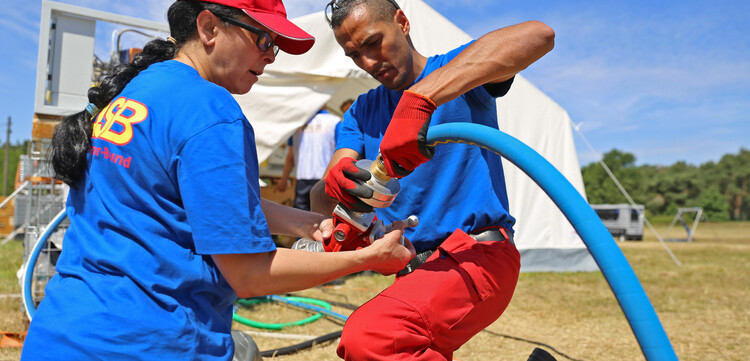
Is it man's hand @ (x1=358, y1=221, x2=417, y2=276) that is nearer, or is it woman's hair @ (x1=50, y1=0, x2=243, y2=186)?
woman's hair @ (x1=50, y1=0, x2=243, y2=186)

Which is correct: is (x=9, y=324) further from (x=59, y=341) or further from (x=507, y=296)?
(x=507, y=296)

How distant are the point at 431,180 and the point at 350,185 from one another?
0.57 metres

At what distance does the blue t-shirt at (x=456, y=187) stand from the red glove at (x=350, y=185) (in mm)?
464

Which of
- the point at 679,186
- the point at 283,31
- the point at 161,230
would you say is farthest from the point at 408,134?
the point at 679,186

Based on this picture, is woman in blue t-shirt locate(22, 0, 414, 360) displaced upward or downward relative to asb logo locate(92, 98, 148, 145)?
downward

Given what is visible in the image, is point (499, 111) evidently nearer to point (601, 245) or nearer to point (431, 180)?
point (431, 180)

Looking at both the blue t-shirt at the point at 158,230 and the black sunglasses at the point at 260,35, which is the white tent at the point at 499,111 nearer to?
the black sunglasses at the point at 260,35

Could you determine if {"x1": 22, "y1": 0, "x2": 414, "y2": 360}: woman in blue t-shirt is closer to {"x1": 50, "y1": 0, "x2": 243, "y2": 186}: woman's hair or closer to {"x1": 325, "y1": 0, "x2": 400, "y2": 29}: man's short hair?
{"x1": 50, "y1": 0, "x2": 243, "y2": 186}: woman's hair

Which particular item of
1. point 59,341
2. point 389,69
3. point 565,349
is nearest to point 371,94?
point 389,69

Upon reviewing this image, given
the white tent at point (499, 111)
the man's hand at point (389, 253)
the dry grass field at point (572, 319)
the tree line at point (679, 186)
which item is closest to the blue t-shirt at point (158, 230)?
the man's hand at point (389, 253)

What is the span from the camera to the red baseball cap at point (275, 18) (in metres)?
1.38

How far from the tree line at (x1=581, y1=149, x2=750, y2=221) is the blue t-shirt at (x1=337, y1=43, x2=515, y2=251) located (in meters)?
42.5

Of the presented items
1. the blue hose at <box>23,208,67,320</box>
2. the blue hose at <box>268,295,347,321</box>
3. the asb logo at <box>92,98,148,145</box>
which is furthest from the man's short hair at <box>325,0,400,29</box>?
the blue hose at <box>268,295,347,321</box>

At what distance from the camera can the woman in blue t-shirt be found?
1178mm
